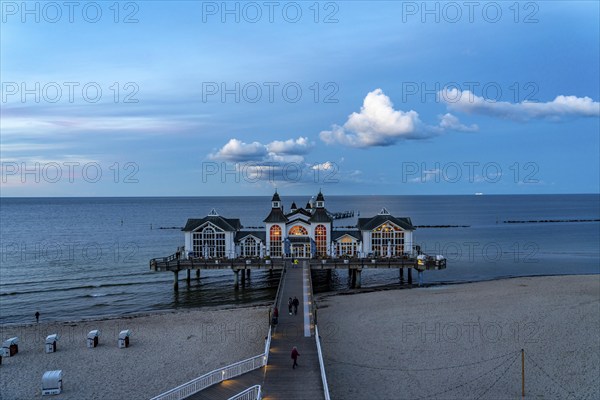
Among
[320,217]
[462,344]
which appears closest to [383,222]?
[320,217]

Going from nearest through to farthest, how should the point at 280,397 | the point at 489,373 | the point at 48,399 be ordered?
the point at 280,397, the point at 48,399, the point at 489,373

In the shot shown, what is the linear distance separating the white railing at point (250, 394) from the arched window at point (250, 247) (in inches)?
1246

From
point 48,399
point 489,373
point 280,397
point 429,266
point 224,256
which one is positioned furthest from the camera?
point 224,256

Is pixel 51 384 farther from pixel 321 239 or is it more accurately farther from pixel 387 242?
pixel 387 242

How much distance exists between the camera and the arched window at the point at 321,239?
49094 millimetres

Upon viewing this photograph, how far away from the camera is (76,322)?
34.8 m

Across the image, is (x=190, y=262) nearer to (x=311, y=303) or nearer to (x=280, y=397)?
(x=311, y=303)

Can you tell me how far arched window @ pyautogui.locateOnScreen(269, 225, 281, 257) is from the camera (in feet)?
160

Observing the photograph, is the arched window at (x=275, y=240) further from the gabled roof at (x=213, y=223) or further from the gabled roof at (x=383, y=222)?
the gabled roof at (x=383, y=222)

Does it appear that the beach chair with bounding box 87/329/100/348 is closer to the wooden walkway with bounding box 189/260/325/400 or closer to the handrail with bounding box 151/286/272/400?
the wooden walkway with bounding box 189/260/325/400

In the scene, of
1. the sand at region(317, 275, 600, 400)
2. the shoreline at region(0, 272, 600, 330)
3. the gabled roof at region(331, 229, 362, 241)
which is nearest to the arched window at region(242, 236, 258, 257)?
the gabled roof at region(331, 229, 362, 241)

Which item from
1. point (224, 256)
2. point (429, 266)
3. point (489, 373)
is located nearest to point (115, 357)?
point (489, 373)

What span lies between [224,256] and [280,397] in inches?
1264

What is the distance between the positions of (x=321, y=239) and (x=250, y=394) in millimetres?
31885
